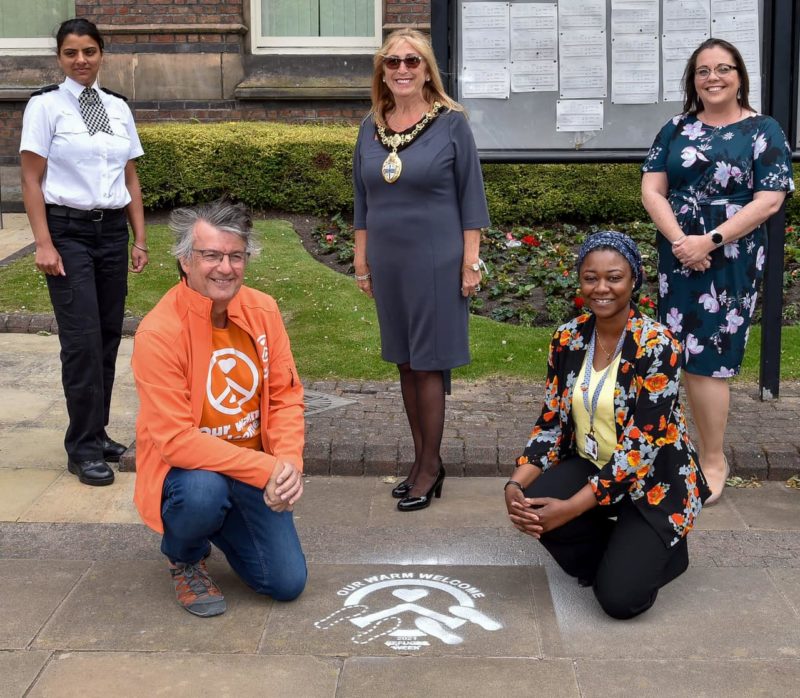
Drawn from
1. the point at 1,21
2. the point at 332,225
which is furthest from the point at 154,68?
the point at 332,225

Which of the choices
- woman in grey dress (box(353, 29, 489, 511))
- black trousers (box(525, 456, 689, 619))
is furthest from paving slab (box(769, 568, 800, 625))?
woman in grey dress (box(353, 29, 489, 511))

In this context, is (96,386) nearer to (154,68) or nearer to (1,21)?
(154,68)

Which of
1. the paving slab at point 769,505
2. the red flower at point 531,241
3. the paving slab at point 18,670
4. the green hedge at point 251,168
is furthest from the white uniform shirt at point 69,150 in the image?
the green hedge at point 251,168

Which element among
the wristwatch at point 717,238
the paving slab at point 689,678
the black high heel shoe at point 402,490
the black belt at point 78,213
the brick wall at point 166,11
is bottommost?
the paving slab at point 689,678

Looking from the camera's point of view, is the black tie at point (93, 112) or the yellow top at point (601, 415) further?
the black tie at point (93, 112)

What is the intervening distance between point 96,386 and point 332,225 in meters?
6.38

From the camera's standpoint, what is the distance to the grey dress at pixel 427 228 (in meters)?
4.85

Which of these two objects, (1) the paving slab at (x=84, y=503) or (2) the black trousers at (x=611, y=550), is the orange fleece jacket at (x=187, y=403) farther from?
(1) the paving slab at (x=84, y=503)

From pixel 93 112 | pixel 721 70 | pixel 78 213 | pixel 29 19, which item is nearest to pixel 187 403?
pixel 78 213

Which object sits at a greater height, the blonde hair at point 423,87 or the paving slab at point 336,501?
the blonde hair at point 423,87

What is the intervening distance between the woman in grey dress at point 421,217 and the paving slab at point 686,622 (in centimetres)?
111

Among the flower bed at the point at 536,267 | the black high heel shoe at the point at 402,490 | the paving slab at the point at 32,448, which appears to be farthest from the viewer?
the flower bed at the point at 536,267

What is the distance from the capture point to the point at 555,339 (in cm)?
416

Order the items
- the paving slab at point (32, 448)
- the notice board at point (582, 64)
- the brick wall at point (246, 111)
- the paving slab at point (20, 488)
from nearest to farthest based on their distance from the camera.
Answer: the paving slab at point (20, 488) < the paving slab at point (32, 448) < the notice board at point (582, 64) < the brick wall at point (246, 111)
